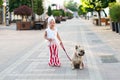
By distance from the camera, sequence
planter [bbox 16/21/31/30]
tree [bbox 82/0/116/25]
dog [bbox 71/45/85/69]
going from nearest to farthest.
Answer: dog [bbox 71/45/85/69], planter [bbox 16/21/31/30], tree [bbox 82/0/116/25]

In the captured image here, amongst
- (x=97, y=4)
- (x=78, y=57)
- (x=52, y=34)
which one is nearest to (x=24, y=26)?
(x=97, y=4)

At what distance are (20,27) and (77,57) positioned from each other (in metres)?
29.5

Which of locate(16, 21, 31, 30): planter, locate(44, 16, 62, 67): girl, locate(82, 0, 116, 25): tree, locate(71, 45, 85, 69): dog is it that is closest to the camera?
locate(71, 45, 85, 69): dog

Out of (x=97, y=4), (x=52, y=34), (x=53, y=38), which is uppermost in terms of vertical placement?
(x=97, y=4)

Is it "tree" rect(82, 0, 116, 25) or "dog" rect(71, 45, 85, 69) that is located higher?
"tree" rect(82, 0, 116, 25)

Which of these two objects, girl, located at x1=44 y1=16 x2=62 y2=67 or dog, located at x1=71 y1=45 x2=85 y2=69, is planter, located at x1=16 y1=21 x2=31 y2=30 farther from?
dog, located at x1=71 y1=45 x2=85 y2=69

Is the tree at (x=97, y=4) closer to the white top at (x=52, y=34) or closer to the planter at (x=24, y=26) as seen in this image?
the planter at (x=24, y=26)

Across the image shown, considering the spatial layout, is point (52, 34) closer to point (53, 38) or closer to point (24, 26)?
point (53, 38)

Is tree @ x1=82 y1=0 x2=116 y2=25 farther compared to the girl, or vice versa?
tree @ x1=82 y1=0 x2=116 y2=25

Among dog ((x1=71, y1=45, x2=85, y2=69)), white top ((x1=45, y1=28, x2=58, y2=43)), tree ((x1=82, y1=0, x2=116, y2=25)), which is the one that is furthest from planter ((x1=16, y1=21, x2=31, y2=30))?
dog ((x1=71, y1=45, x2=85, y2=69))

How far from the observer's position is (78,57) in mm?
10766

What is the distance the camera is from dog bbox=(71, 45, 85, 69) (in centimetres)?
1050

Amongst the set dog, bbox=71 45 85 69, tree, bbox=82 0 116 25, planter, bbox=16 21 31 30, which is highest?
tree, bbox=82 0 116 25


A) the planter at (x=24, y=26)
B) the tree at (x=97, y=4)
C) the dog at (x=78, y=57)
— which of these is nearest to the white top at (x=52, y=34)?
the dog at (x=78, y=57)
